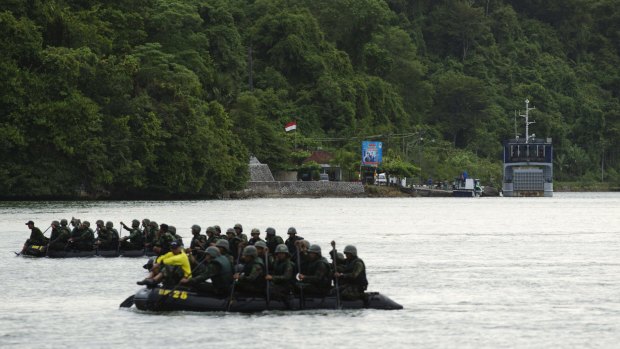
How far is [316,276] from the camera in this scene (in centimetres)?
3438

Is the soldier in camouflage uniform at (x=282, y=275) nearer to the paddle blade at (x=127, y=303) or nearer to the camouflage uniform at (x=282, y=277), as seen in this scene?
the camouflage uniform at (x=282, y=277)

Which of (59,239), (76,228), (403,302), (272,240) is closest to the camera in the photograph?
(403,302)

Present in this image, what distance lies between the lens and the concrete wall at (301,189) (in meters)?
147

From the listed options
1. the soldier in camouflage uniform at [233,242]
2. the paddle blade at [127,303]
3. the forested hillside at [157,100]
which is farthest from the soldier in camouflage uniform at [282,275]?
the forested hillside at [157,100]

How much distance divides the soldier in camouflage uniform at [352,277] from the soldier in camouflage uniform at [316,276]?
0.35m

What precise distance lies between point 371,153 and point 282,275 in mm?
131365

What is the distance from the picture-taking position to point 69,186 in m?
108

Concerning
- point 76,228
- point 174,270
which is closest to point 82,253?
point 76,228

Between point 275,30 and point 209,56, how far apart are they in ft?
115

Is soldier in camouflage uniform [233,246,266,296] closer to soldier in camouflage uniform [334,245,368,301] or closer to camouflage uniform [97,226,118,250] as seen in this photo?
soldier in camouflage uniform [334,245,368,301]

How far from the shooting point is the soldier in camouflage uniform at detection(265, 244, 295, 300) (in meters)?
34.0

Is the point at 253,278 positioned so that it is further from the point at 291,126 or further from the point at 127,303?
the point at 291,126

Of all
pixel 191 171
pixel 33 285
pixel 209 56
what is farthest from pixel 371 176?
pixel 33 285

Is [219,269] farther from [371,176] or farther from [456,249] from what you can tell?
[371,176]
